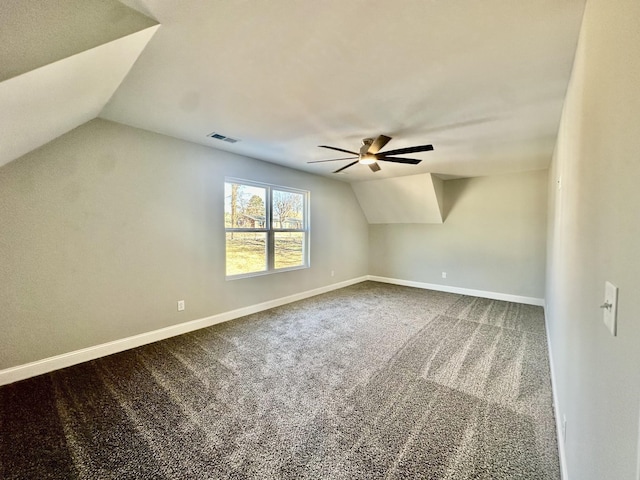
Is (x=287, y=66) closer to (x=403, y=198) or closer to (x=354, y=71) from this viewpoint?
(x=354, y=71)

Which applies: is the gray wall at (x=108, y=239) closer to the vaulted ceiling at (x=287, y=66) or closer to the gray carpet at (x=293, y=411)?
the vaulted ceiling at (x=287, y=66)

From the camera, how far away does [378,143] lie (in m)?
3.03

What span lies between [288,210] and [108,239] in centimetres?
265

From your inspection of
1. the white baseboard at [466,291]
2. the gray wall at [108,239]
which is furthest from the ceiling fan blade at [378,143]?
the white baseboard at [466,291]

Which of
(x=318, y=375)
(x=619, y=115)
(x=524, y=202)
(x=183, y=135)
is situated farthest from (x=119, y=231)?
(x=524, y=202)

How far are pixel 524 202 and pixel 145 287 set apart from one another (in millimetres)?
6003

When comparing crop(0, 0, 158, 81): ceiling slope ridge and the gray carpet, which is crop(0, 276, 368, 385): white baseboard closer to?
the gray carpet

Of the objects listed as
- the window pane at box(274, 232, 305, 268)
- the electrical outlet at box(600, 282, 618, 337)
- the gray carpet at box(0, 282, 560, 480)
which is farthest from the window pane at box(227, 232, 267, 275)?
the electrical outlet at box(600, 282, 618, 337)

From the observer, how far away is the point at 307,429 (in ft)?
5.92

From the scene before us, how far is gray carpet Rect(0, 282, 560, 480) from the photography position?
1.54m

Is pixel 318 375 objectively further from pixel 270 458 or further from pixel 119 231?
pixel 119 231

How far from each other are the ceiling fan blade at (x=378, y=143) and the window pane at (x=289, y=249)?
2203 mm

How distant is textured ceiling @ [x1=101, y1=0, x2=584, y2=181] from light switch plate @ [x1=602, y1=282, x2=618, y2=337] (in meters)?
1.41

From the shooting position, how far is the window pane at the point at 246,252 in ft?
13.1
